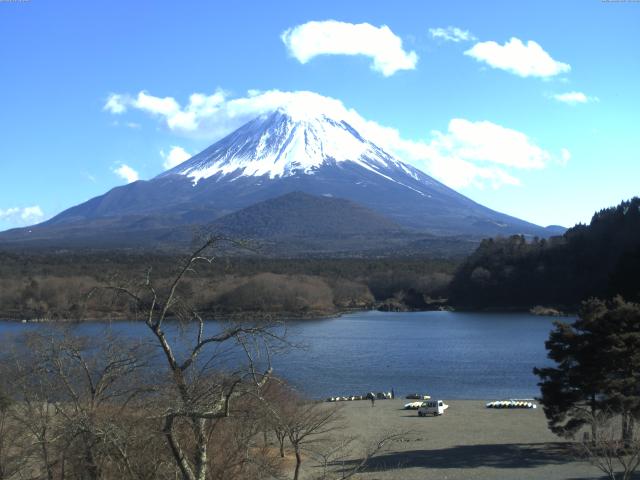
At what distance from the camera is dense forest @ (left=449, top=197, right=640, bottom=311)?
50.3 meters

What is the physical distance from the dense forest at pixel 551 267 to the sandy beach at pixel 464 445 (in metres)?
31.9

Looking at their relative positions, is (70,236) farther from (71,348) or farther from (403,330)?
(71,348)

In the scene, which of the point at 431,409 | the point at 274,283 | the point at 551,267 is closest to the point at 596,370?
the point at 431,409

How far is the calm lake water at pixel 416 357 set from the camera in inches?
912

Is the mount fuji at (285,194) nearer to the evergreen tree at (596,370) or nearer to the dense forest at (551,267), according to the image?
the dense forest at (551,267)

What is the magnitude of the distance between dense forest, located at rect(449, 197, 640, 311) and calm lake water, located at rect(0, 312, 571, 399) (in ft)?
23.8

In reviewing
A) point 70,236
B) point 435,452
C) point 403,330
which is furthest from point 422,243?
point 435,452

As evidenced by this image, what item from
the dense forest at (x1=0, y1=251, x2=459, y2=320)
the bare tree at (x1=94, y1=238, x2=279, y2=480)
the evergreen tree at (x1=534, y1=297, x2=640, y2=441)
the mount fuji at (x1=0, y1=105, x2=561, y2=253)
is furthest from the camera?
the mount fuji at (x1=0, y1=105, x2=561, y2=253)

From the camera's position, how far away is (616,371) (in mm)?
13070

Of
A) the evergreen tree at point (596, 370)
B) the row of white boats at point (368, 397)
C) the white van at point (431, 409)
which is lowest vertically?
the row of white boats at point (368, 397)

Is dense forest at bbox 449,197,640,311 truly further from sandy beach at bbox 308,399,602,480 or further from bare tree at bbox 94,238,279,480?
bare tree at bbox 94,238,279,480

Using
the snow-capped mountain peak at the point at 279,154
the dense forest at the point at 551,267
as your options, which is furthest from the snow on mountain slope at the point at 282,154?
the dense forest at the point at 551,267

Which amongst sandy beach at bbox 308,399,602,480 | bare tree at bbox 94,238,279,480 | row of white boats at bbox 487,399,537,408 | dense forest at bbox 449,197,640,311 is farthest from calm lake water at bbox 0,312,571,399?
bare tree at bbox 94,238,279,480

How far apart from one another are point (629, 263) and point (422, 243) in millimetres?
63137
